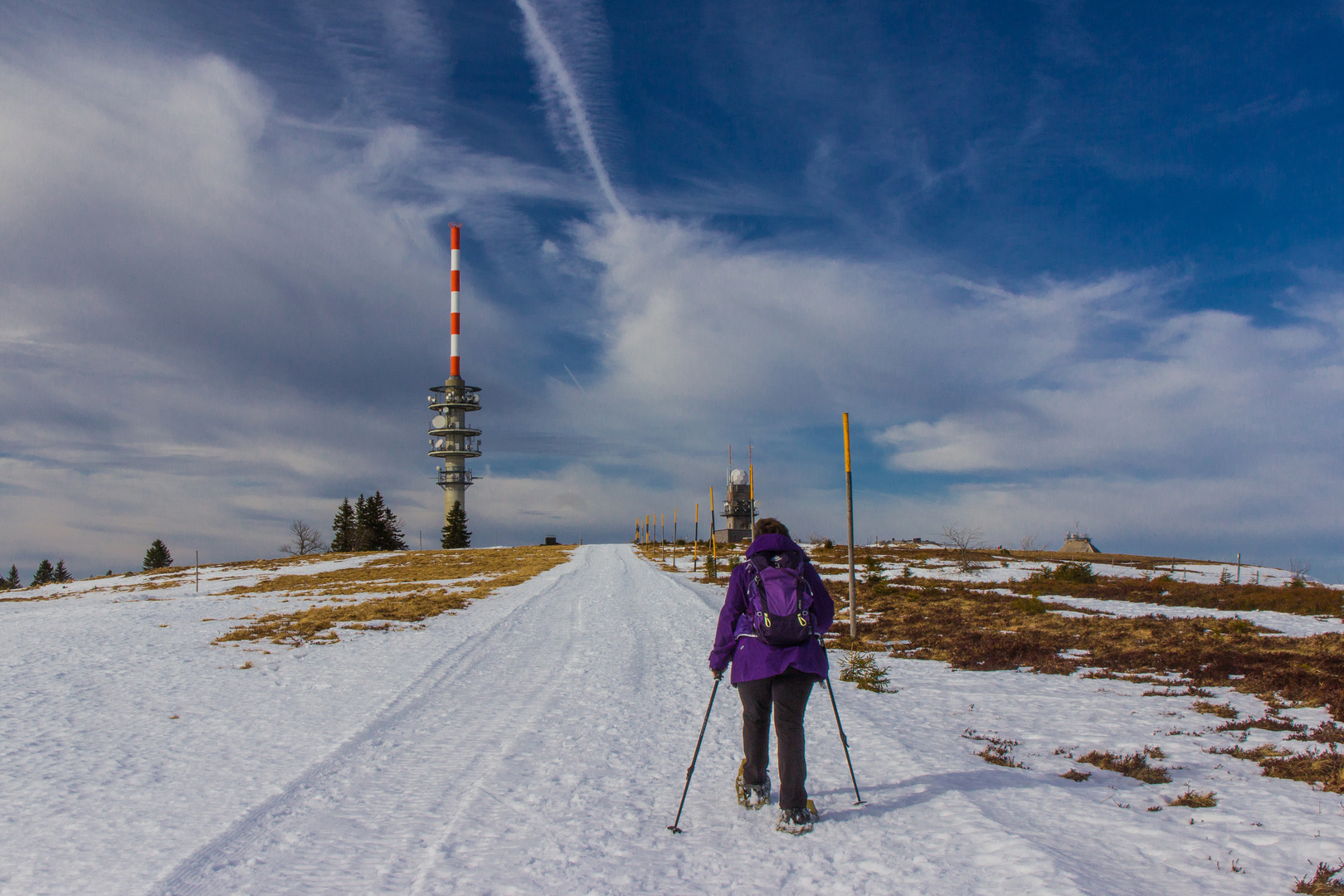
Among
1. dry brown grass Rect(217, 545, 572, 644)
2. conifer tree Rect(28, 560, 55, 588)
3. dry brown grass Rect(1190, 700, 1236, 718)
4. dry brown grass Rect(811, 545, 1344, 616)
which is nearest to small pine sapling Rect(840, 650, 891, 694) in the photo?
dry brown grass Rect(1190, 700, 1236, 718)

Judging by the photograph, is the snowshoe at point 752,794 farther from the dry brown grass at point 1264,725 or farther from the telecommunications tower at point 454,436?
the telecommunications tower at point 454,436

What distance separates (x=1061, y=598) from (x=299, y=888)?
87.6 ft

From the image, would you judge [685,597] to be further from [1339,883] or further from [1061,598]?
[1339,883]

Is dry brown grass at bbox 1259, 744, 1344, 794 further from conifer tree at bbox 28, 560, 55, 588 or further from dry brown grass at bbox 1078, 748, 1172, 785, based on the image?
conifer tree at bbox 28, 560, 55, 588

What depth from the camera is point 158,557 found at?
326 feet

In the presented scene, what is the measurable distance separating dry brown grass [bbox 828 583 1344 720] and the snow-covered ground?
1.68m

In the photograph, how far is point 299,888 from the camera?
13.7 ft

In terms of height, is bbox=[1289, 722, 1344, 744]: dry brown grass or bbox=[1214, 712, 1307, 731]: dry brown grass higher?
bbox=[1289, 722, 1344, 744]: dry brown grass

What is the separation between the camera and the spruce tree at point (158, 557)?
98312 mm

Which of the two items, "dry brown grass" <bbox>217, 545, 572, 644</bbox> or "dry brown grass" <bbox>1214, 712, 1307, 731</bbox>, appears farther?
"dry brown grass" <bbox>217, 545, 572, 644</bbox>

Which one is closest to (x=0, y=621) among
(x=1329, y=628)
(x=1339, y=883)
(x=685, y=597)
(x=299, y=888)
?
(x=685, y=597)

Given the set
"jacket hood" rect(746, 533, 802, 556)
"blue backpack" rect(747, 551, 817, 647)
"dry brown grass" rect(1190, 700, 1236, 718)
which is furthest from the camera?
"dry brown grass" rect(1190, 700, 1236, 718)

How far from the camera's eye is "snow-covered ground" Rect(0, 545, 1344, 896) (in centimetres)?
440

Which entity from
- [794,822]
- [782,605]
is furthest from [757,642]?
[794,822]
